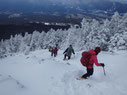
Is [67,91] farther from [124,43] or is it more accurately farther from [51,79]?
[124,43]

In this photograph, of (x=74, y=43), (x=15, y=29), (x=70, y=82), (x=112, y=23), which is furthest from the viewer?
(x=15, y=29)

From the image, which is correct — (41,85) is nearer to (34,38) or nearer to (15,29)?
(34,38)

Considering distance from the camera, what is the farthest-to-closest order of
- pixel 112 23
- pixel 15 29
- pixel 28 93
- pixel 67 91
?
pixel 15 29 < pixel 112 23 < pixel 67 91 < pixel 28 93

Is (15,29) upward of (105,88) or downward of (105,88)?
downward

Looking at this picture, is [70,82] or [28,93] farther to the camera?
[70,82]

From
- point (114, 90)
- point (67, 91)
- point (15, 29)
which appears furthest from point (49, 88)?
point (15, 29)

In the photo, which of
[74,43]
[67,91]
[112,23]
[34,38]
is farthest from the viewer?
[34,38]

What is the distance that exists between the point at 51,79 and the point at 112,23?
83.6 ft

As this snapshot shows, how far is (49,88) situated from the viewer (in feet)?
15.7

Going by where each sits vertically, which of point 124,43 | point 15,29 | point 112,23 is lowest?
point 15,29

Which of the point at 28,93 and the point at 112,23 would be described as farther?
the point at 112,23

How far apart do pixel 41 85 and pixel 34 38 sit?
54.1 meters

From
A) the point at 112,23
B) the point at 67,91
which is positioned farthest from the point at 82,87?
the point at 112,23

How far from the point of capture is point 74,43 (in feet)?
134
